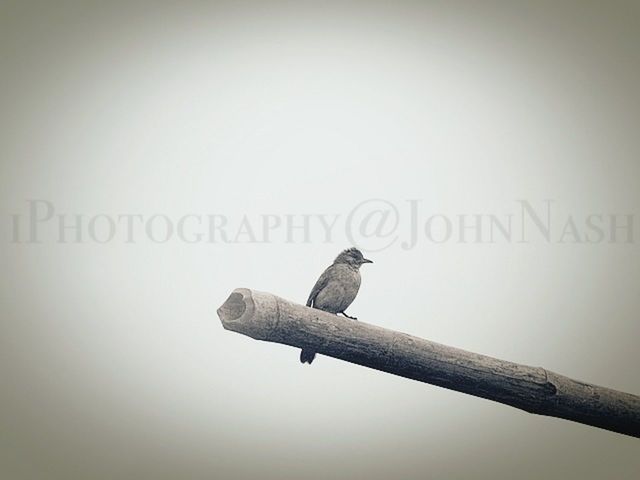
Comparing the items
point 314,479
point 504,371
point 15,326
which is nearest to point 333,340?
point 504,371

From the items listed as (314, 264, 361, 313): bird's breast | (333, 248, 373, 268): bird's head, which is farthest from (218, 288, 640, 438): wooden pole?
(333, 248, 373, 268): bird's head

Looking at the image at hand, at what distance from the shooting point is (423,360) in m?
2.30

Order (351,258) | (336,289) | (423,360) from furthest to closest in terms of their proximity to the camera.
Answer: (351,258)
(336,289)
(423,360)

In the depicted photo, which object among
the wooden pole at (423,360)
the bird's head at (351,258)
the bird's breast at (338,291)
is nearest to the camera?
the wooden pole at (423,360)

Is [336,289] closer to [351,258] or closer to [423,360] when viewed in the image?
[351,258]

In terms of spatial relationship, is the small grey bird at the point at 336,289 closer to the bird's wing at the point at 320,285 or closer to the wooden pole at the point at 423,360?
the bird's wing at the point at 320,285

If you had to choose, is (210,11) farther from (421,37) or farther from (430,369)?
(430,369)

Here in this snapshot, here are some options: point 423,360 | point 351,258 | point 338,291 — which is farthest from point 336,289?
point 423,360

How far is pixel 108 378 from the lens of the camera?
12.7ft

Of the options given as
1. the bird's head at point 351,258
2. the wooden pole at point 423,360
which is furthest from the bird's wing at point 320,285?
the wooden pole at point 423,360

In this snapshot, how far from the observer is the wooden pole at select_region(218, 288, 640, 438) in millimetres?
2156

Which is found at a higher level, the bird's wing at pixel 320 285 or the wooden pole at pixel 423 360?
the bird's wing at pixel 320 285

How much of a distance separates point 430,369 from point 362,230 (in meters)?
1.84

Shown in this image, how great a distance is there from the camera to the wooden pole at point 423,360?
216 cm
